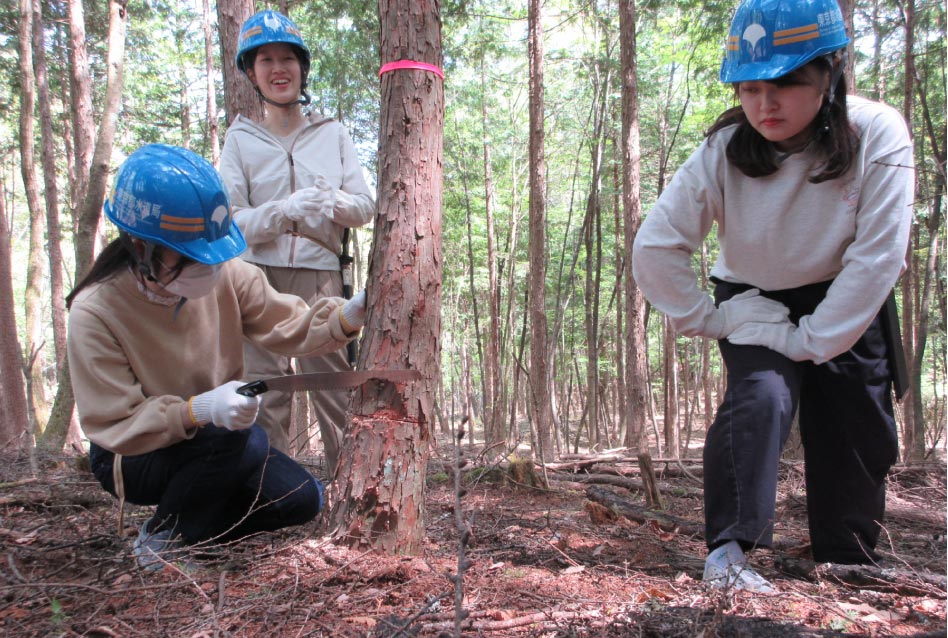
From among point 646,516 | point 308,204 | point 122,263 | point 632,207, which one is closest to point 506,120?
point 632,207

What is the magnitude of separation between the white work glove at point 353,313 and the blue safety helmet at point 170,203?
0.50 metres

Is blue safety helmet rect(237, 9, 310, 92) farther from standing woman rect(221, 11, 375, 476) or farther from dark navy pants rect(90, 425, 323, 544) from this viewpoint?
dark navy pants rect(90, 425, 323, 544)

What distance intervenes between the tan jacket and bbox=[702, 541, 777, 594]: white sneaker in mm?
1580

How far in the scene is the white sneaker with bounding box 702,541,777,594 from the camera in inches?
70.3

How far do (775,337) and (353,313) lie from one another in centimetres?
156

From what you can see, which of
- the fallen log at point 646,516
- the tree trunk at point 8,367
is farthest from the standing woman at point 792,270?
the tree trunk at point 8,367

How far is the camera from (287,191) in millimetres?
3203

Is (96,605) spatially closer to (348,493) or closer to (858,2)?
(348,493)

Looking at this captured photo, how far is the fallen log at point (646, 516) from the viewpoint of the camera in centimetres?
281

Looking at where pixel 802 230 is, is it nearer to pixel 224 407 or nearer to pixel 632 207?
pixel 224 407

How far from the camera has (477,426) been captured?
29.1 m

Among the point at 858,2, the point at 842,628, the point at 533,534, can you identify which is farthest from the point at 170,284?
the point at 858,2

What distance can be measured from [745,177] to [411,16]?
4.73 ft

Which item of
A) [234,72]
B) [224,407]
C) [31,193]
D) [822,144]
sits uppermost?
[31,193]
